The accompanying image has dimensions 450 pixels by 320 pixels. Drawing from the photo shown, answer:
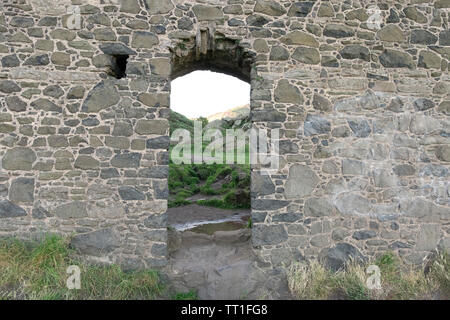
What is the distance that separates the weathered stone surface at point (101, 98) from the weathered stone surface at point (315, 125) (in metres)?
3.09

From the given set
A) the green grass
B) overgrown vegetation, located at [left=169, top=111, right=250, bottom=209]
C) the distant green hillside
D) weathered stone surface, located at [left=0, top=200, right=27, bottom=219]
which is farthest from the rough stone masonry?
the distant green hillside

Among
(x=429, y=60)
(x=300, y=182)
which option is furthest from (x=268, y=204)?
(x=429, y=60)

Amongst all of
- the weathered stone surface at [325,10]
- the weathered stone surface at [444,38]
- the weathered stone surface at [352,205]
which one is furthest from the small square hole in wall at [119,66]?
the weathered stone surface at [444,38]

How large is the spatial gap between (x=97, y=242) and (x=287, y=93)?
3.82m

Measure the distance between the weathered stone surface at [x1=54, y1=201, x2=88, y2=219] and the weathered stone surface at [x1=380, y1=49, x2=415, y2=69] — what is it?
215 inches

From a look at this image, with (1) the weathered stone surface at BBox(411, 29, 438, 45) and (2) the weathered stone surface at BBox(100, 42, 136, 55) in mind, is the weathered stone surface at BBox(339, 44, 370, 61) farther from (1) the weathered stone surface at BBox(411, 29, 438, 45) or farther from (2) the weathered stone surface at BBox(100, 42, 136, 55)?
(2) the weathered stone surface at BBox(100, 42, 136, 55)

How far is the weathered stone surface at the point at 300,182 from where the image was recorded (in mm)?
4562

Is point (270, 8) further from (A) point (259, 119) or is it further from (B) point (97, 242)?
(B) point (97, 242)

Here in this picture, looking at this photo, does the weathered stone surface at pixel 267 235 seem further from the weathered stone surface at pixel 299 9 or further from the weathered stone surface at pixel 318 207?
the weathered stone surface at pixel 299 9

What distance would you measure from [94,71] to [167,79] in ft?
3.81

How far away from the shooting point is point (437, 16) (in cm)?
493

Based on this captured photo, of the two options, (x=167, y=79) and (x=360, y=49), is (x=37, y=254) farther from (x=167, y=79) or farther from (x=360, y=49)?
(x=360, y=49)

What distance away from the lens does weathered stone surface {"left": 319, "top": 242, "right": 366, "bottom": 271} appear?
4.51 meters
